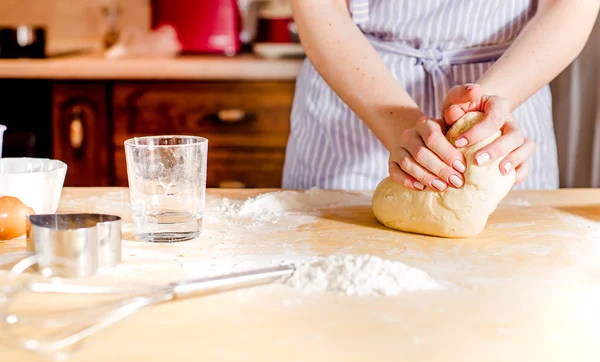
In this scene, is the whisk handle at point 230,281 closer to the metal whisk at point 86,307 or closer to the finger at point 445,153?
the metal whisk at point 86,307

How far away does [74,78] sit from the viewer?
2033mm

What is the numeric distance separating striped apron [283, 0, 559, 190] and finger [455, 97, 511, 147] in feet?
1.17

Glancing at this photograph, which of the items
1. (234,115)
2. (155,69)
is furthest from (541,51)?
(155,69)

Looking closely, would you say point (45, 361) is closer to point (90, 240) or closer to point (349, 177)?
point (90, 240)

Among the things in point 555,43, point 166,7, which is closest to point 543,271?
point 555,43

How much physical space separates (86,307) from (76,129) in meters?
1.55

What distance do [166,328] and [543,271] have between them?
14.6 inches

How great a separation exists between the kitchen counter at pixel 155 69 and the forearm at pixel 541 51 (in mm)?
993

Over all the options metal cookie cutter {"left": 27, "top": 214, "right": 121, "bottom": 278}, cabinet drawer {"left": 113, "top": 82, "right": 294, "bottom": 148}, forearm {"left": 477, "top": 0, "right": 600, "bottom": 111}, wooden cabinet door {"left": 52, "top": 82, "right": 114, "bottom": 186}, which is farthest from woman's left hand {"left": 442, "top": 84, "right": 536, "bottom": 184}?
wooden cabinet door {"left": 52, "top": 82, "right": 114, "bottom": 186}

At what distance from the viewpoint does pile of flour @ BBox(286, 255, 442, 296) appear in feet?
2.05

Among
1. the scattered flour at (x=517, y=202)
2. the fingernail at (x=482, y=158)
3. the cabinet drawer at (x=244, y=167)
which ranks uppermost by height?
the fingernail at (x=482, y=158)

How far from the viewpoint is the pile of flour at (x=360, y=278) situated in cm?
63

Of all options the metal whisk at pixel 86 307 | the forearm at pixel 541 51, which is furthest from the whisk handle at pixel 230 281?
the forearm at pixel 541 51

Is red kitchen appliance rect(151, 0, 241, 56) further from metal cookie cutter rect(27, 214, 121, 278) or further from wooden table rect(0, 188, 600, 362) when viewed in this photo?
metal cookie cutter rect(27, 214, 121, 278)
